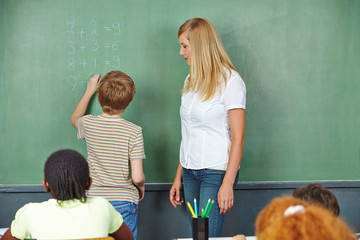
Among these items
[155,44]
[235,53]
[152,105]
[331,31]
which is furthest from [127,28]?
[331,31]

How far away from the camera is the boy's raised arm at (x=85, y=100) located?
2490 mm

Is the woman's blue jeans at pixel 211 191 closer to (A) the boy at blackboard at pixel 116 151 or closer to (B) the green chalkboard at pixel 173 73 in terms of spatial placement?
(A) the boy at blackboard at pixel 116 151

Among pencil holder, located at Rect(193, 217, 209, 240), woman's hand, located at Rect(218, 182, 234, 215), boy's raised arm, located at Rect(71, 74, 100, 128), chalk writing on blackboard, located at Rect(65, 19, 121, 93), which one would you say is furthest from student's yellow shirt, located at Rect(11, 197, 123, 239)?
chalk writing on blackboard, located at Rect(65, 19, 121, 93)

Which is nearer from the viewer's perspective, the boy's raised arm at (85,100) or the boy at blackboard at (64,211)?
the boy at blackboard at (64,211)

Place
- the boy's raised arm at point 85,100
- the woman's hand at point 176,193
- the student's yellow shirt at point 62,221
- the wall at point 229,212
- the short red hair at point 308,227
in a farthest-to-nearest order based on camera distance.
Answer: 1. the wall at point 229,212
2. the boy's raised arm at point 85,100
3. the woman's hand at point 176,193
4. the student's yellow shirt at point 62,221
5. the short red hair at point 308,227

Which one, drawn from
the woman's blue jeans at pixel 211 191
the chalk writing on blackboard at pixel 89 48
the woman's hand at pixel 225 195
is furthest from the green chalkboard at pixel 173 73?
the woman's hand at pixel 225 195

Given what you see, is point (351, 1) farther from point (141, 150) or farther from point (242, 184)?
point (141, 150)

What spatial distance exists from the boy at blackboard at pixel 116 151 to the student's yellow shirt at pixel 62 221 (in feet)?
2.11

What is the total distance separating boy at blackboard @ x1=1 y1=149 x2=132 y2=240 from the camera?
1.40 meters

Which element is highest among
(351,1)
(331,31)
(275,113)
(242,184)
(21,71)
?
(351,1)

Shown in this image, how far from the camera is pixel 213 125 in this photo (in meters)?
2.01

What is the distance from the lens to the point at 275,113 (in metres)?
2.65

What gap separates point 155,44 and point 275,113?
2.75ft

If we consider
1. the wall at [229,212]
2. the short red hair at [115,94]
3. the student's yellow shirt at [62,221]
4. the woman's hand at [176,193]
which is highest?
the short red hair at [115,94]
